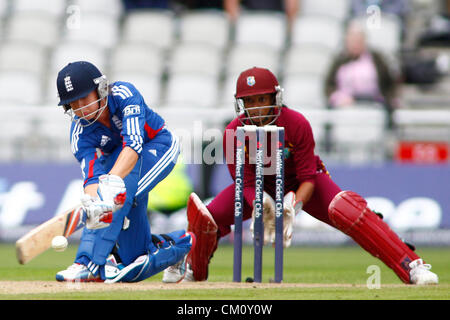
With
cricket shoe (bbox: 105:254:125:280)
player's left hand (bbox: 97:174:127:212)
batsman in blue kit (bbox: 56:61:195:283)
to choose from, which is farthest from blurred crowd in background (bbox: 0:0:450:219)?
player's left hand (bbox: 97:174:127:212)

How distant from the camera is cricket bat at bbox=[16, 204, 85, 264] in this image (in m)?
6.20

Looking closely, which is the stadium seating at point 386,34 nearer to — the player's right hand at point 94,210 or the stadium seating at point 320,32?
the stadium seating at point 320,32

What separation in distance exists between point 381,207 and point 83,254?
6077 millimetres

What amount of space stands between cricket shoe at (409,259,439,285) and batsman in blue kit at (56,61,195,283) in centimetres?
172

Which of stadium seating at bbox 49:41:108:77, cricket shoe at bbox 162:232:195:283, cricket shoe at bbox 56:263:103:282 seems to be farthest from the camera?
stadium seating at bbox 49:41:108:77

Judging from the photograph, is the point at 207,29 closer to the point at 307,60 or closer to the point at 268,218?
the point at 307,60

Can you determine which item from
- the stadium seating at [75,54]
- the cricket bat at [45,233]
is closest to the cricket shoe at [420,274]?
the cricket bat at [45,233]

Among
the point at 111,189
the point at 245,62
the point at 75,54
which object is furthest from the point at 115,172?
the point at 75,54

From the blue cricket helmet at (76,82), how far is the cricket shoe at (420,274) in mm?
2661

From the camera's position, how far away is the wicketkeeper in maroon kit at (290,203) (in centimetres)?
702

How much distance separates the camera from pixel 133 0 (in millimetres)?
15914

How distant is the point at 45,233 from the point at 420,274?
2717mm

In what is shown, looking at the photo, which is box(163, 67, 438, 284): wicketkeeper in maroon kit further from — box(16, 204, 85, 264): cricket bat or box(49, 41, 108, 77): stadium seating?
box(49, 41, 108, 77): stadium seating

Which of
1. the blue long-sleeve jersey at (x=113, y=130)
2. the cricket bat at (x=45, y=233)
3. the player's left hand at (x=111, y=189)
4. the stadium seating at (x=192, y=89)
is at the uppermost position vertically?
the stadium seating at (x=192, y=89)
